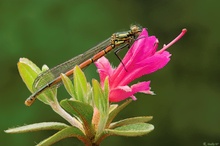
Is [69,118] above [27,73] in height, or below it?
below

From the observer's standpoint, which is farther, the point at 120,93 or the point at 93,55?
the point at 93,55

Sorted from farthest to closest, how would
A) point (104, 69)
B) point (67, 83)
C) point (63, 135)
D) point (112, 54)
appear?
point (112, 54), point (104, 69), point (67, 83), point (63, 135)

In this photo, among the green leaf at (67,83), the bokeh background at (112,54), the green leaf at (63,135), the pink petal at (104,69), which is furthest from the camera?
the bokeh background at (112,54)

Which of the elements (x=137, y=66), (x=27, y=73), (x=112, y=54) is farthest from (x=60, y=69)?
(x=112, y=54)

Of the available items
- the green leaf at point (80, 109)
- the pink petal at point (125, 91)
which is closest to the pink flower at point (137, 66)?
the pink petal at point (125, 91)

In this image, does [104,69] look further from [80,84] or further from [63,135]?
[63,135]

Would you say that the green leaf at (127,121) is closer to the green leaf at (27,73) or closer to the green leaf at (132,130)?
the green leaf at (132,130)

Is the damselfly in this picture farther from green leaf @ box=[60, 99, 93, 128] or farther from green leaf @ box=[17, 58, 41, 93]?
green leaf @ box=[60, 99, 93, 128]
